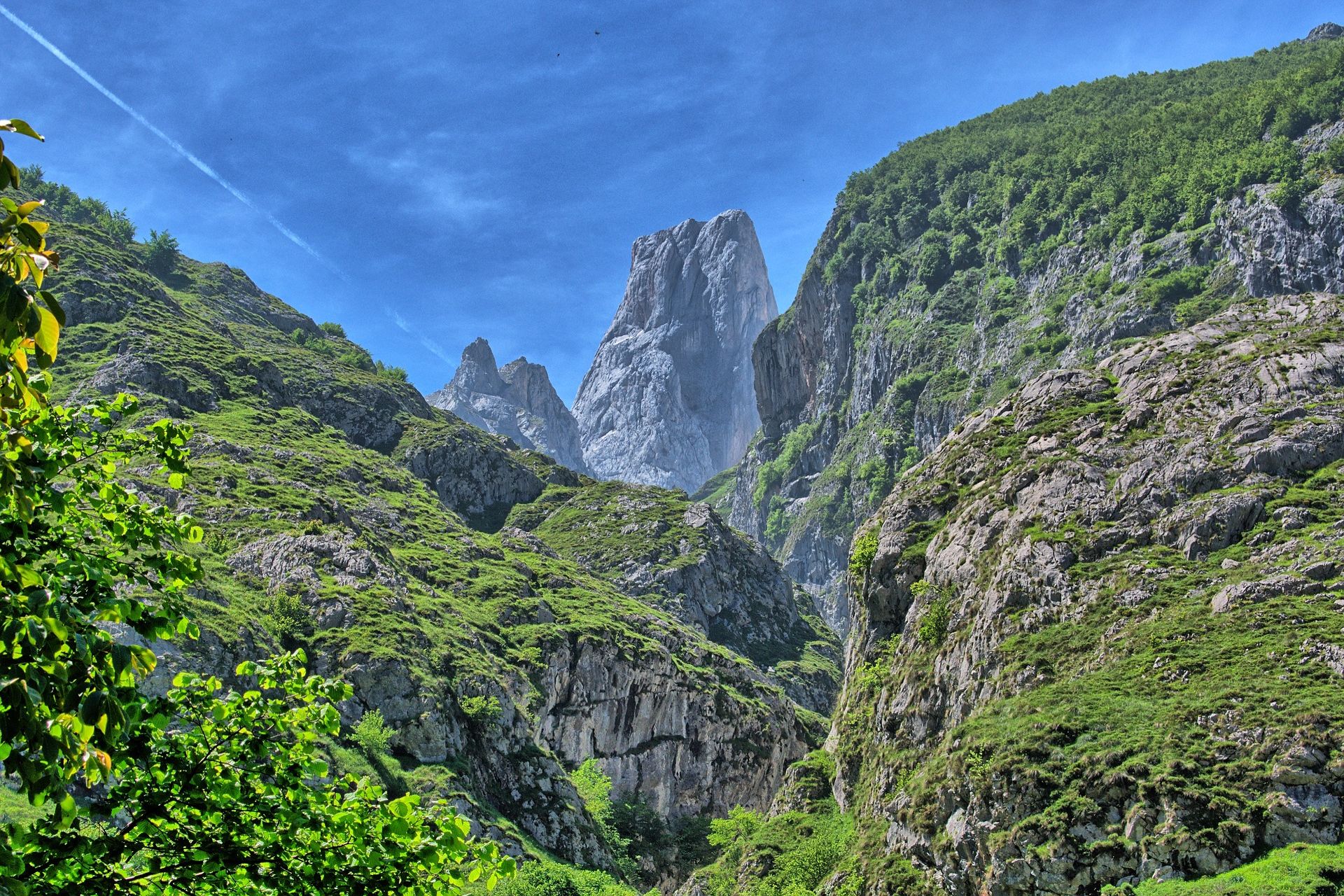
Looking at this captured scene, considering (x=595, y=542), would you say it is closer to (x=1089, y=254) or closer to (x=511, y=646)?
(x=511, y=646)

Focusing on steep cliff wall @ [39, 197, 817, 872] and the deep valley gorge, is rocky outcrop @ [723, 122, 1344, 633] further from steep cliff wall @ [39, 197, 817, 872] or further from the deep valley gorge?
steep cliff wall @ [39, 197, 817, 872]

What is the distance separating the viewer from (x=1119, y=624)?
44688 millimetres

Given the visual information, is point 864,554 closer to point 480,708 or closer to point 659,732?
point 480,708

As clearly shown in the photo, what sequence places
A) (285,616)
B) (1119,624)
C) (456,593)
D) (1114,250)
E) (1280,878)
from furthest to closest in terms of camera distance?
1. (1114,250)
2. (456,593)
3. (285,616)
4. (1119,624)
5. (1280,878)

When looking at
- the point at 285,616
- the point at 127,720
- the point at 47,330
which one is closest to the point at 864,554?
the point at 285,616

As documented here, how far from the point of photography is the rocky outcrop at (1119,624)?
32531mm

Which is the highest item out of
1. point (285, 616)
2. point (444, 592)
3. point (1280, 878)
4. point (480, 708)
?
point (444, 592)

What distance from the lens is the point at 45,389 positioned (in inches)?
310

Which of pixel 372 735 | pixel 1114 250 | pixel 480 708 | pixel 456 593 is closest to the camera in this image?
pixel 372 735

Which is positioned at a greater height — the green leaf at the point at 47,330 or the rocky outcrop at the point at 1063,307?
the rocky outcrop at the point at 1063,307

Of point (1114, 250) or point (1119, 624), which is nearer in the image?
point (1119, 624)

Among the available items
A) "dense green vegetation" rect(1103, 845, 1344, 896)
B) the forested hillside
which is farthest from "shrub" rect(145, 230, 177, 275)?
"dense green vegetation" rect(1103, 845, 1344, 896)

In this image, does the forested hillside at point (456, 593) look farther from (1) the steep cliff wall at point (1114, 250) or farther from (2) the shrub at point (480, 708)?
(1) the steep cliff wall at point (1114, 250)

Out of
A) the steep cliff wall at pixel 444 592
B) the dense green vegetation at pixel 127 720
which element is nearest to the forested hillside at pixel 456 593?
the steep cliff wall at pixel 444 592
